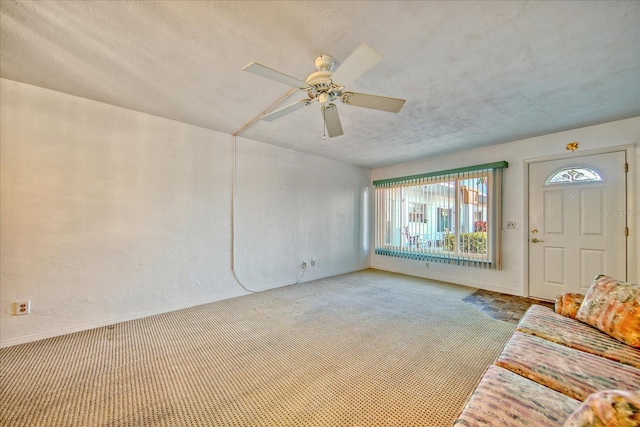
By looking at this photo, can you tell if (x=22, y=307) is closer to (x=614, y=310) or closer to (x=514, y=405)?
(x=514, y=405)

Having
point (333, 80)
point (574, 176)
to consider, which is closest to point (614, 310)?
point (333, 80)

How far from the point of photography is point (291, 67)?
208cm

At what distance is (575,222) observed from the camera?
3525mm

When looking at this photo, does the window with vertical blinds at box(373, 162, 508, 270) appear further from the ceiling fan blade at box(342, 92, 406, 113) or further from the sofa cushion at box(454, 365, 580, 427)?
the sofa cushion at box(454, 365, 580, 427)

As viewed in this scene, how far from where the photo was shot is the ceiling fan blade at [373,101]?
6.54 feet

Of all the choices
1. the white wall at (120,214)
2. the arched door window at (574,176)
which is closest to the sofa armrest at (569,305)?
the arched door window at (574,176)

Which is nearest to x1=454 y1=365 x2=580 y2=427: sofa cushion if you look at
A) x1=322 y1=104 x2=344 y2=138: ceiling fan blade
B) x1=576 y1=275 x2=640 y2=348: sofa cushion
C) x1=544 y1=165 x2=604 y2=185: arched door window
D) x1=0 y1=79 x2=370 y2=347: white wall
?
x1=576 y1=275 x2=640 y2=348: sofa cushion

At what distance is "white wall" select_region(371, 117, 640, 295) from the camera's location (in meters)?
3.12

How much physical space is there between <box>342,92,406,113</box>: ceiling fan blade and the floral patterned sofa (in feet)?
5.94

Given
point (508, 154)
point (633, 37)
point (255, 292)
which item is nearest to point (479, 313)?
point (508, 154)

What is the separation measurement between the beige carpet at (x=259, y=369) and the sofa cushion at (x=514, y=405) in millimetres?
551

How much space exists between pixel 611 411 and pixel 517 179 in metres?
4.18

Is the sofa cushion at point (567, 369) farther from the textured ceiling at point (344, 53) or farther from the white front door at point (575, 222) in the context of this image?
the white front door at point (575, 222)

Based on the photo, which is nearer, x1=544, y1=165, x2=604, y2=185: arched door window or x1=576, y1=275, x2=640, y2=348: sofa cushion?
x1=576, y1=275, x2=640, y2=348: sofa cushion
